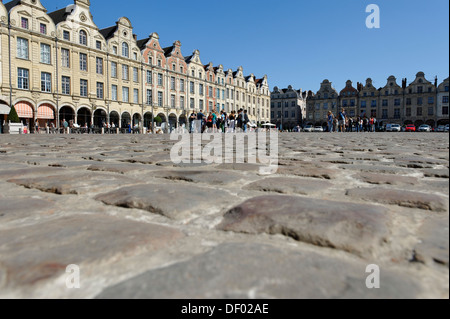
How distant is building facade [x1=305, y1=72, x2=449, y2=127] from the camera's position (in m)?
55.5

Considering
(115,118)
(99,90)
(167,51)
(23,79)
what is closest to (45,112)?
(23,79)

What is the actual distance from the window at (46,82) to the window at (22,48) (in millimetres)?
1910

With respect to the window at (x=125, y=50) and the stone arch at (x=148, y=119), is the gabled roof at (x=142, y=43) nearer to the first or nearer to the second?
the window at (x=125, y=50)

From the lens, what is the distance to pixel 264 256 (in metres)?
0.94

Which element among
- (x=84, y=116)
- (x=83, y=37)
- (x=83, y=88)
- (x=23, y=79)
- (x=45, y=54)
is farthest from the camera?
(x=84, y=116)

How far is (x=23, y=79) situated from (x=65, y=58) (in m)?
4.49

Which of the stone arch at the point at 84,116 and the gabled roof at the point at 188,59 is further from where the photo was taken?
the gabled roof at the point at 188,59

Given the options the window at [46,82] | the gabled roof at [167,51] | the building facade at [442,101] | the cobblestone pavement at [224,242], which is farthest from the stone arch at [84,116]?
the building facade at [442,101]

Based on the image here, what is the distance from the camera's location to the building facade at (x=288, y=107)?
225 ft

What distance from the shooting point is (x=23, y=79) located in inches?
1080

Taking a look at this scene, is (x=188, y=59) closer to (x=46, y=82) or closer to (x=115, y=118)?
(x=115, y=118)

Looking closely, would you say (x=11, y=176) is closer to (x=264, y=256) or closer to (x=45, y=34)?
(x=264, y=256)
